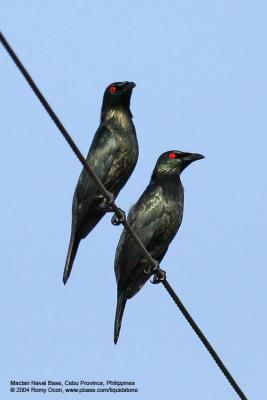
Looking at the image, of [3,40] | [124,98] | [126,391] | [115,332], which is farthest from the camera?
[126,391]

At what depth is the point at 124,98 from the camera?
1141cm

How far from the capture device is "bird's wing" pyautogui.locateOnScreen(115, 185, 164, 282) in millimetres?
10859

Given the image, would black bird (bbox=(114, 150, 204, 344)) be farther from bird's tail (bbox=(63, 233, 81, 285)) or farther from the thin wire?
the thin wire

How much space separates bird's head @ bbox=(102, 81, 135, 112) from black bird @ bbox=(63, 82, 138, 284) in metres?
0.18

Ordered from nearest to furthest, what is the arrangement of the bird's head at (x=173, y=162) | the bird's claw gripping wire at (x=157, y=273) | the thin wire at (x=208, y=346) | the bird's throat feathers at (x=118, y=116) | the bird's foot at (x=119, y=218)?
the thin wire at (x=208, y=346), the bird's foot at (x=119, y=218), the bird's claw gripping wire at (x=157, y=273), the bird's throat feathers at (x=118, y=116), the bird's head at (x=173, y=162)

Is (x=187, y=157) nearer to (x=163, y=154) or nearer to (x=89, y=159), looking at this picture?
(x=163, y=154)

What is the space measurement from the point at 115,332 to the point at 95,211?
1.29m

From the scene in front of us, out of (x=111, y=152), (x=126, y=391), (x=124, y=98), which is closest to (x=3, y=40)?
(x=111, y=152)

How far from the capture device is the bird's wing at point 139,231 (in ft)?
35.6

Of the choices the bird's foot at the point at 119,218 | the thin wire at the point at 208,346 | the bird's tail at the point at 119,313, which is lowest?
the bird's tail at the point at 119,313

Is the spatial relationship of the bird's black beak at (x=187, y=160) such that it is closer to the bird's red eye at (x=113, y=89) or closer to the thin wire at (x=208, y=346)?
the bird's red eye at (x=113, y=89)

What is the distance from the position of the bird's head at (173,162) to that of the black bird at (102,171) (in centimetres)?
69

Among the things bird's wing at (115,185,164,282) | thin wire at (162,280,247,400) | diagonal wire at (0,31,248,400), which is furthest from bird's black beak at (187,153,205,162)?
thin wire at (162,280,247,400)

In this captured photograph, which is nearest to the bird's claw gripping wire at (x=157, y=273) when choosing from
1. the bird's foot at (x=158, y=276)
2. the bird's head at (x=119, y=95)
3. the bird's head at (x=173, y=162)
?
the bird's foot at (x=158, y=276)
